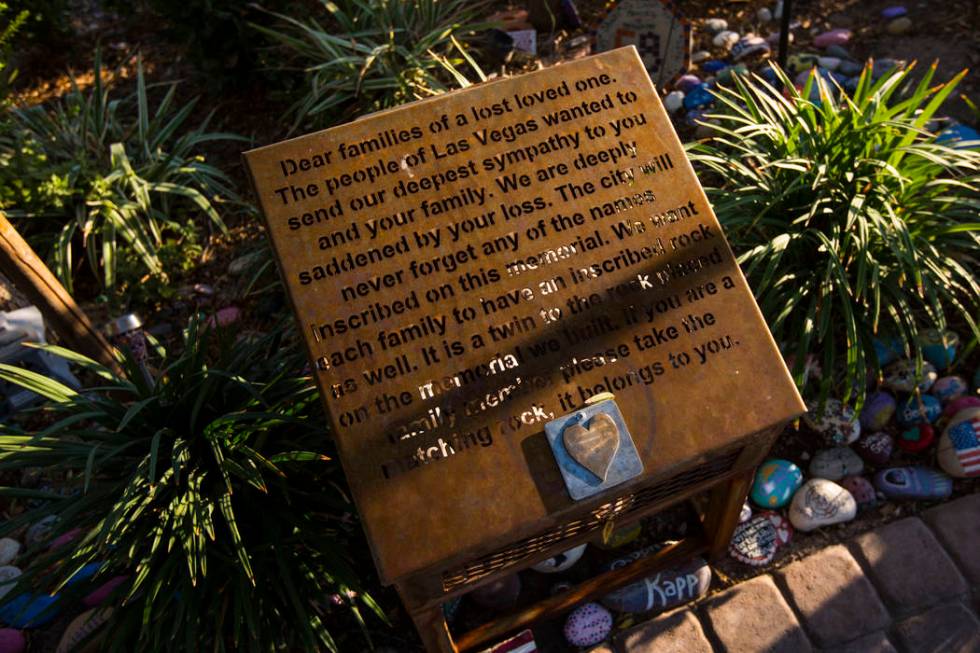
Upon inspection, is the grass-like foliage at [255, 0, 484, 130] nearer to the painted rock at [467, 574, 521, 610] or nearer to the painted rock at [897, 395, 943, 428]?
the painted rock at [467, 574, 521, 610]

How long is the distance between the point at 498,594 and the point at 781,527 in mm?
920

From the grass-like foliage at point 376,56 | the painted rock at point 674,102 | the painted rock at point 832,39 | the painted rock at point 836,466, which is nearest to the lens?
the painted rock at point 836,466

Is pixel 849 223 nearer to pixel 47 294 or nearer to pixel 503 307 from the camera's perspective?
pixel 503 307

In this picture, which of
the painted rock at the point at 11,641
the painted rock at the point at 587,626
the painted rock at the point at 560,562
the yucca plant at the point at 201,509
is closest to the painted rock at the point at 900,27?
the painted rock at the point at 560,562

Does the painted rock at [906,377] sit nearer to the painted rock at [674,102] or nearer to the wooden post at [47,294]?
the painted rock at [674,102]

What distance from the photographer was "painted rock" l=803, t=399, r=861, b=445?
247 centimetres

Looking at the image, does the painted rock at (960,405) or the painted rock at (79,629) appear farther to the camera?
the painted rock at (960,405)

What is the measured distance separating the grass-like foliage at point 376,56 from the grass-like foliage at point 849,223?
1254 mm

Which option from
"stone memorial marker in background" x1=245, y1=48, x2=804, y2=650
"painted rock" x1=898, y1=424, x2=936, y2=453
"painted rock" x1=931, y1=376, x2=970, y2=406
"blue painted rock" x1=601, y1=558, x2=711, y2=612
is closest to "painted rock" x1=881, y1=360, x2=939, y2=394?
"painted rock" x1=931, y1=376, x2=970, y2=406

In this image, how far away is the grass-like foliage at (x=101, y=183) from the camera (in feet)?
9.66

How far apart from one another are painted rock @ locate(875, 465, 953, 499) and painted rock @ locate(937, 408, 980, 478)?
0.04 metres

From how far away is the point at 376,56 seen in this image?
310 cm

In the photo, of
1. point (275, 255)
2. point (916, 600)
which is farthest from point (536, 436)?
point (916, 600)

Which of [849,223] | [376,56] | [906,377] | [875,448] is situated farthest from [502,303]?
[376,56]
